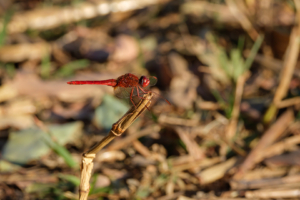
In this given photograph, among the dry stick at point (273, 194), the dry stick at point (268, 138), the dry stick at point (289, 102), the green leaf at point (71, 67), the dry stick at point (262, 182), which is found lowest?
the dry stick at point (273, 194)

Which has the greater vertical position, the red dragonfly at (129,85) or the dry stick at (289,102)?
the dry stick at (289,102)

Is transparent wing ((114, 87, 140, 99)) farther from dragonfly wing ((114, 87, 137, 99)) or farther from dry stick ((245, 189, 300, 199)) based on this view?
dry stick ((245, 189, 300, 199))

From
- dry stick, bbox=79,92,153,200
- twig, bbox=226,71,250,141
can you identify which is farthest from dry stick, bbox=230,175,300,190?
dry stick, bbox=79,92,153,200

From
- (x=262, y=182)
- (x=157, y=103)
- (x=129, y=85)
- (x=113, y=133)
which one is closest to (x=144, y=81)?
(x=129, y=85)

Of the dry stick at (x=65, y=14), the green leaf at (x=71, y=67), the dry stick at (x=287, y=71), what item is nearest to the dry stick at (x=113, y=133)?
the dry stick at (x=287, y=71)

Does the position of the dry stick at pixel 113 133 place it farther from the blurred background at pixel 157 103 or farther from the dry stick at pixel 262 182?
the dry stick at pixel 262 182

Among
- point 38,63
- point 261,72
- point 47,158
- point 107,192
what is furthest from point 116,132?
point 38,63
